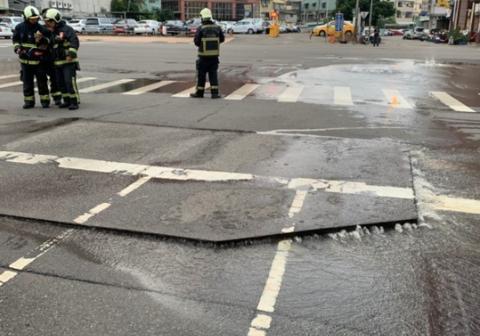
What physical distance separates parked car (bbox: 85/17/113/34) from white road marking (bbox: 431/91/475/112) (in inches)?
1796

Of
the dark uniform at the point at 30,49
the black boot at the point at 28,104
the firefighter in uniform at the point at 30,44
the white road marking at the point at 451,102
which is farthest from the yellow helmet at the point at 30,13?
the white road marking at the point at 451,102

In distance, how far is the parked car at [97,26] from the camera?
53.8m

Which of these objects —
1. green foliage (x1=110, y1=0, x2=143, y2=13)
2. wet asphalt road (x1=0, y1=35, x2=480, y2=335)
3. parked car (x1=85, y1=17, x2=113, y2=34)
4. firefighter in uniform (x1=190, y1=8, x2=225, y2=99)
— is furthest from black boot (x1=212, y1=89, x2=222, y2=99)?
→ green foliage (x1=110, y1=0, x2=143, y2=13)

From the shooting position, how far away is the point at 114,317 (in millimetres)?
3430

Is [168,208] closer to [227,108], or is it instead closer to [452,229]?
[452,229]

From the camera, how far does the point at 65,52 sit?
10508 millimetres

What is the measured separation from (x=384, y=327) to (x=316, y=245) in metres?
1.24

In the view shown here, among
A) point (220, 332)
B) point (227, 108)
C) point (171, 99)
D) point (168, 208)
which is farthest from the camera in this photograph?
point (171, 99)

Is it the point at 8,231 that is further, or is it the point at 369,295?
the point at 8,231

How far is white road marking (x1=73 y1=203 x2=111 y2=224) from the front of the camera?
4906 millimetres

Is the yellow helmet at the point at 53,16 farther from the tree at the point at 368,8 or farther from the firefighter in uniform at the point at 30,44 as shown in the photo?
the tree at the point at 368,8

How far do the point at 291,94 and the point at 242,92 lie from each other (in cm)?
126

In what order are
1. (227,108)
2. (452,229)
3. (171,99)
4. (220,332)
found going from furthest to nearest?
(171,99)
(227,108)
(452,229)
(220,332)

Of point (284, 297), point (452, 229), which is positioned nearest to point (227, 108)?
point (452, 229)
